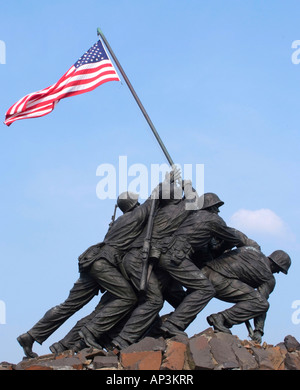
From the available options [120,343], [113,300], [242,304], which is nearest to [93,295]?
[113,300]

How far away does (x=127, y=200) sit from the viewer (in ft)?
39.1

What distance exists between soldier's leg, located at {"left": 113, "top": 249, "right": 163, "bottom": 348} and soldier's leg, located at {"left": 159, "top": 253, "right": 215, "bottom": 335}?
0.99 ft

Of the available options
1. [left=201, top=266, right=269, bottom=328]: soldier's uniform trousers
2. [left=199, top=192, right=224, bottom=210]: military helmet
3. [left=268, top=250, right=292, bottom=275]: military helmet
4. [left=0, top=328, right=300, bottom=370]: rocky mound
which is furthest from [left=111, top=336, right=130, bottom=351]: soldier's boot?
[left=268, top=250, right=292, bottom=275]: military helmet

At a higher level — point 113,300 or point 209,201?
point 209,201

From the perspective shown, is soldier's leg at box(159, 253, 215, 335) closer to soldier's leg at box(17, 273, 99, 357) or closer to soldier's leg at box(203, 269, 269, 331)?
soldier's leg at box(203, 269, 269, 331)

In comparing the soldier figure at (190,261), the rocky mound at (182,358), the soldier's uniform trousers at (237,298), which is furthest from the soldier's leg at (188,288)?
the rocky mound at (182,358)

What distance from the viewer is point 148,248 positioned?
435 inches

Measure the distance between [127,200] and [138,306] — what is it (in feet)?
6.68

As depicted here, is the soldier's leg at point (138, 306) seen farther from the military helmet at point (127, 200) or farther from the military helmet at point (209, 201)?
the military helmet at point (209, 201)

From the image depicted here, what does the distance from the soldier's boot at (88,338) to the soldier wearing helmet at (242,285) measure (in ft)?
6.53

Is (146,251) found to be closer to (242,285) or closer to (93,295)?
(93,295)

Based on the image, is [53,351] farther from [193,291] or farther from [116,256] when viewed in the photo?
[193,291]
